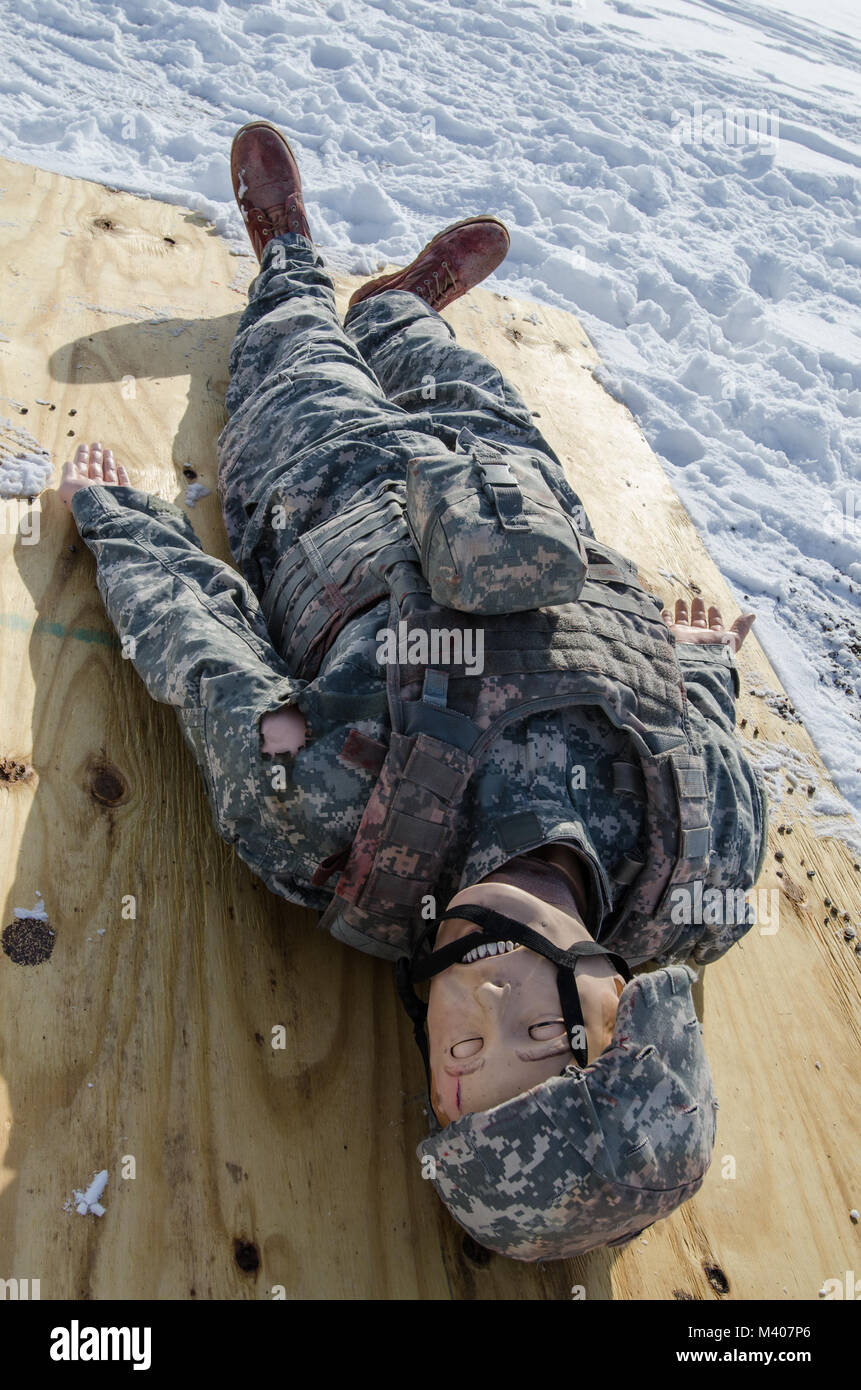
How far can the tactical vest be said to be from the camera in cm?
164

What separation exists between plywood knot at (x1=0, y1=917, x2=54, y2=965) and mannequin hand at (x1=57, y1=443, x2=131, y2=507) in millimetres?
1034

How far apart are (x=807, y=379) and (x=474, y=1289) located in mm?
3779

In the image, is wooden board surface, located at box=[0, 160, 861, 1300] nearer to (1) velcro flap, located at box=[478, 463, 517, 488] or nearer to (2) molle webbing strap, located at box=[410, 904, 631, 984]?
(2) molle webbing strap, located at box=[410, 904, 631, 984]

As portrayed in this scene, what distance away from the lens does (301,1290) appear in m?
1.52

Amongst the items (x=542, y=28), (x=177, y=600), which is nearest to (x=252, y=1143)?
(x=177, y=600)

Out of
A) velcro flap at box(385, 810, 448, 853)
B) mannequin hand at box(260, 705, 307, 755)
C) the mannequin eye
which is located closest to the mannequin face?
the mannequin eye

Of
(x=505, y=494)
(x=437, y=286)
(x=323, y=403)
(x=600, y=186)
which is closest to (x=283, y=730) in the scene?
(x=505, y=494)

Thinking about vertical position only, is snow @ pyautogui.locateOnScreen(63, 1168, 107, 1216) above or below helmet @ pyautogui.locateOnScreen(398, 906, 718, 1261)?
below

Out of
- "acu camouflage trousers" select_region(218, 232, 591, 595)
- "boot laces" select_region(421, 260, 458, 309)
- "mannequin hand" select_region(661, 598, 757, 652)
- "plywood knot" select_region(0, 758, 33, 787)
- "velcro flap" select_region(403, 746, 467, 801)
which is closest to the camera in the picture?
"velcro flap" select_region(403, 746, 467, 801)

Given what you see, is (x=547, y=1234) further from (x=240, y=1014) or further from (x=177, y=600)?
(x=177, y=600)

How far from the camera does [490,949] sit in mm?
1497

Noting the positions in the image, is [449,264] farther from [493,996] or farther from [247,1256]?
[247,1256]

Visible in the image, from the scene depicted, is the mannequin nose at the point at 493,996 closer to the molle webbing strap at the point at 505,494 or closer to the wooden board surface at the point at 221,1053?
the wooden board surface at the point at 221,1053

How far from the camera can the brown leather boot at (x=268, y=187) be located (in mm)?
3240
